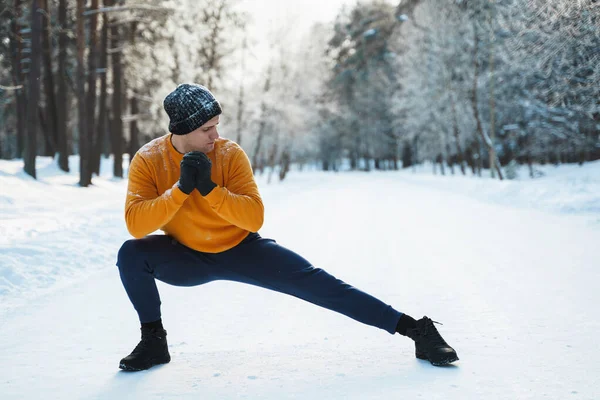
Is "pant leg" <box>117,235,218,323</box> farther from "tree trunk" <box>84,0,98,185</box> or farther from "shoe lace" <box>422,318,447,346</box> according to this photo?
"tree trunk" <box>84,0,98,185</box>

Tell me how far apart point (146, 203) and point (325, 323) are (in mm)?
1676

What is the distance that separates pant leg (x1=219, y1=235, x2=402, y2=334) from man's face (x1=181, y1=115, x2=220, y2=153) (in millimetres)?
608

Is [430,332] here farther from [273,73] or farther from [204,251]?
[273,73]

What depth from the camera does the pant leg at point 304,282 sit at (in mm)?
2695

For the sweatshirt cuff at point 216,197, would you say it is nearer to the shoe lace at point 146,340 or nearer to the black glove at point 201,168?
the black glove at point 201,168

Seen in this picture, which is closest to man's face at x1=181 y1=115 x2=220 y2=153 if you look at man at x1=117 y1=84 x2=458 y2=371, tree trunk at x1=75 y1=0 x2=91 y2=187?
man at x1=117 y1=84 x2=458 y2=371

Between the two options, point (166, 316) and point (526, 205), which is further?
point (526, 205)

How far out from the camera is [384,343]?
3.12 m

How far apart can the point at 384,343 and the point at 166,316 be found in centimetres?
170

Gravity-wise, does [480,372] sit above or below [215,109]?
below

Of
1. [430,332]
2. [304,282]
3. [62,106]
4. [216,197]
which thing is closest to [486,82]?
[62,106]

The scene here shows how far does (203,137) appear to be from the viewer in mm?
2686

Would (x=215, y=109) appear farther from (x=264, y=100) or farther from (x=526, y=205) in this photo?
(x=264, y=100)

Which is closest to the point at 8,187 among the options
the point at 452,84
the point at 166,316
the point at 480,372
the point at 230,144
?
the point at 166,316
